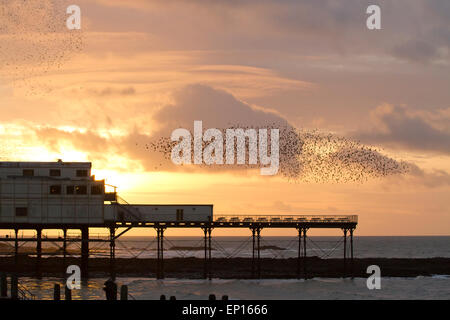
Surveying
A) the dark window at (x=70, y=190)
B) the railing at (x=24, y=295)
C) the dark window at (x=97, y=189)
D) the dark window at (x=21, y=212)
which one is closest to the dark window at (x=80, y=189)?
the dark window at (x=70, y=190)

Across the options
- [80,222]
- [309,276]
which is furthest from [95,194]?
[309,276]

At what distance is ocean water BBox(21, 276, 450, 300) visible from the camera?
70562 mm

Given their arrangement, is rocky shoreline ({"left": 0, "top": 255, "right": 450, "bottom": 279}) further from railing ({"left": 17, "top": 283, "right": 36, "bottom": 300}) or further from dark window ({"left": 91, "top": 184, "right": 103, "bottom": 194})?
railing ({"left": 17, "top": 283, "right": 36, "bottom": 300})

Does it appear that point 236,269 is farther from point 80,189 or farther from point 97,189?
point 80,189

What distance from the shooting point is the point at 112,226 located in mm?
78688

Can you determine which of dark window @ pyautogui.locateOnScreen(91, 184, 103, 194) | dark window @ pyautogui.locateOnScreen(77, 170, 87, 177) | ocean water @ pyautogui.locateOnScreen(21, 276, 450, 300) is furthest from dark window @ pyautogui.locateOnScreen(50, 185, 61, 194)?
ocean water @ pyautogui.locateOnScreen(21, 276, 450, 300)

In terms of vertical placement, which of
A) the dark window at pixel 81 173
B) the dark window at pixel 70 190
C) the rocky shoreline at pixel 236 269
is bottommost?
the rocky shoreline at pixel 236 269

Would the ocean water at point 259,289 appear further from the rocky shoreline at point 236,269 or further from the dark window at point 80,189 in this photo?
the dark window at point 80,189

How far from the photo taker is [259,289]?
77375 mm

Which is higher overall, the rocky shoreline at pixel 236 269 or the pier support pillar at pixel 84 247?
the pier support pillar at pixel 84 247

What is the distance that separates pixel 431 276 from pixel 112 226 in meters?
45.8

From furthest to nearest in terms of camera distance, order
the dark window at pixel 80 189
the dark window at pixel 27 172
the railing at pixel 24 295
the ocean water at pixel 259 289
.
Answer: the dark window at pixel 27 172, the dark window at pixel 80 189, the ocean water at pixel 259 289, the railing at pixel 24 295

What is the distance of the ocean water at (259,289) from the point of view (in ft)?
232

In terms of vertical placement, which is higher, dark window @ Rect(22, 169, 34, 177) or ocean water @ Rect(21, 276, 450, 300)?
dark window @ Rect(22, 169, 34, 177)
